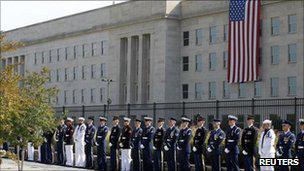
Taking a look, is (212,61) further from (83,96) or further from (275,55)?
(83,96)

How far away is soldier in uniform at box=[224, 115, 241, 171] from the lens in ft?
57.0

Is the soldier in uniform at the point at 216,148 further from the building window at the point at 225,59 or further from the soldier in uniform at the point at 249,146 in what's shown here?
the building window at the point at 225,59

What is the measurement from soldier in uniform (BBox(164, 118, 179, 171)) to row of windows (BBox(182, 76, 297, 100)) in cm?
3983

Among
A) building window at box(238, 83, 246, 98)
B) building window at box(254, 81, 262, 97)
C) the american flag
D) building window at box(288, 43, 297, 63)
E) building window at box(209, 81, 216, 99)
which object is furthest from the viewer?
building window at box(209, 81, 216, 99)

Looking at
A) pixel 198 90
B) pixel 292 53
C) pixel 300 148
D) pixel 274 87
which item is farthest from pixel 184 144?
pixel 198 90

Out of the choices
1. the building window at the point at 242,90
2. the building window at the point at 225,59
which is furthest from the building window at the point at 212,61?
the building window at the point at 242,90

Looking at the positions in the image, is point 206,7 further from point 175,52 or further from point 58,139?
Answer: point 58,139

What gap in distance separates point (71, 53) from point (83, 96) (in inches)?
243

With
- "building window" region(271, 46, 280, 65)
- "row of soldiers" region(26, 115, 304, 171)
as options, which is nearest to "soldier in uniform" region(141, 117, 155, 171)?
"row of soldiers" region(26, 115, 304, 171)

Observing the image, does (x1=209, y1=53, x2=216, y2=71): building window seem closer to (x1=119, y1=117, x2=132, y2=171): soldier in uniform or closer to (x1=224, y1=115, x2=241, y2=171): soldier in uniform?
(x1=119, y1=117, x2=132, y2=171): soldier in uniform

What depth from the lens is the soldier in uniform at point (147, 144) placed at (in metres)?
20.0

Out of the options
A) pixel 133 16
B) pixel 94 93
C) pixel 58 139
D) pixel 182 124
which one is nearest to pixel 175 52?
pixel 133 16

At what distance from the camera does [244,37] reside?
59188 mm

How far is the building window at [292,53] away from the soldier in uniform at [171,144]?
40.3m
